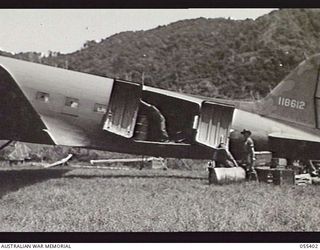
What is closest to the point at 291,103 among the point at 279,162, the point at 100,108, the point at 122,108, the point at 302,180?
the point at 279,162

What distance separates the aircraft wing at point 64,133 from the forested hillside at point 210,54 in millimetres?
722

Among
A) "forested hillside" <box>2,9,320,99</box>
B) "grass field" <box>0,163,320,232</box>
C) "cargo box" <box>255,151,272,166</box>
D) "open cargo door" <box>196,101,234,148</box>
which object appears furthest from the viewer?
"cargo box" <box>255,151,272,166</box>

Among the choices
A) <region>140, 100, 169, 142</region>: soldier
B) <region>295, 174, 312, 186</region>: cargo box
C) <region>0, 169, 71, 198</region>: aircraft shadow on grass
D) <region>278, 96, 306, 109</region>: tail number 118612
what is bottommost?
<region>0, 169, 71, 198</region>: aircraft shadow on grass

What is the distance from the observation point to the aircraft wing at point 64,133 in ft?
21.3

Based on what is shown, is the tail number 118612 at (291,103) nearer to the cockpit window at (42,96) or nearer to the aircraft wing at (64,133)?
the aircraft wing at (64,133)

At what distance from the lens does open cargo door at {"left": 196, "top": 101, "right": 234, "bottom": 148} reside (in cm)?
666

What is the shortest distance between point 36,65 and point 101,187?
1782 mm

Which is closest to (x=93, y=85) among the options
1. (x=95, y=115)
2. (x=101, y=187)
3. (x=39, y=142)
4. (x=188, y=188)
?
(x=95, y=115)

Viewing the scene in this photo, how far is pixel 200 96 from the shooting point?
6.86 metres

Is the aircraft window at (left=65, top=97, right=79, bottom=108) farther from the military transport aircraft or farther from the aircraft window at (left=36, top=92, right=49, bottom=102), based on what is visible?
the aircraft window at (left=36, top=92, right=49, bottom=102)

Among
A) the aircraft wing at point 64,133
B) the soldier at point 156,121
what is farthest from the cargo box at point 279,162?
the aircraft wing at point 64,133

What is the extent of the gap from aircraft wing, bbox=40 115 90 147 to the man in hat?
2032 mm

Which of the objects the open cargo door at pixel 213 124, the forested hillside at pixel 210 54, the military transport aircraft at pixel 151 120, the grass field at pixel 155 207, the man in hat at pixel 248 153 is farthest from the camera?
the open cargo door at pixel 213 124

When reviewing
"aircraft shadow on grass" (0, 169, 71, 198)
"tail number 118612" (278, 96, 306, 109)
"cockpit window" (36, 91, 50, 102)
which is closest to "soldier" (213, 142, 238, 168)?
"tail number 118612" (278, 96, 306, 109)
